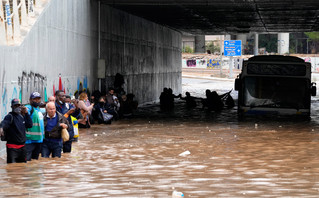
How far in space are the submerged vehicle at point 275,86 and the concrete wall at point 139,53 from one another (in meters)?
5.95

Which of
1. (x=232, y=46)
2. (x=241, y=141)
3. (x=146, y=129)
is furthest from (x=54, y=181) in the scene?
(x=232, y=46)

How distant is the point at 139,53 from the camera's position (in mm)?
37125

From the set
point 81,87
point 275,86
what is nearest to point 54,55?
point 81,87

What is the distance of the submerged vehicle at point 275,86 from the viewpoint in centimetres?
2783

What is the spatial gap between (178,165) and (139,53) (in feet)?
77.1

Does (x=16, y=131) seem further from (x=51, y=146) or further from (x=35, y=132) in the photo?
(x=51, y=146)

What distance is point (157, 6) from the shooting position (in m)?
29.9

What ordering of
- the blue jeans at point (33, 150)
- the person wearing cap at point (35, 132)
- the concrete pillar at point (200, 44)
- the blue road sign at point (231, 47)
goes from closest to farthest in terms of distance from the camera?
1. the person wearing cap at point (35, 132)
2. the blue jeans at point (33, 150)
3. the blue road sign at point (231, 47)
4. the concrete pillar at point (200, 44)

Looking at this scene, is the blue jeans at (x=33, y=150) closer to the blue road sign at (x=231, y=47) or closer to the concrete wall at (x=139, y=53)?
the concrete wall at (x=139, y=53)

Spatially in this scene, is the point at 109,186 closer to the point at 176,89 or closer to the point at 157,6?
the point at 157,6

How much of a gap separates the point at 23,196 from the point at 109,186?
1527 millimetres

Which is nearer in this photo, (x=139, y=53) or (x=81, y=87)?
(x=81, y=87)

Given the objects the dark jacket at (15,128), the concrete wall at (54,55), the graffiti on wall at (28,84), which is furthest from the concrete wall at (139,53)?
the dark jacket at (15,128)

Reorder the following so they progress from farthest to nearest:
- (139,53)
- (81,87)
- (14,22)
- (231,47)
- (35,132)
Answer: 1. (231,47)
2. (139,53)
3. (81,87)
4. (14,22)
5. (35,132)
